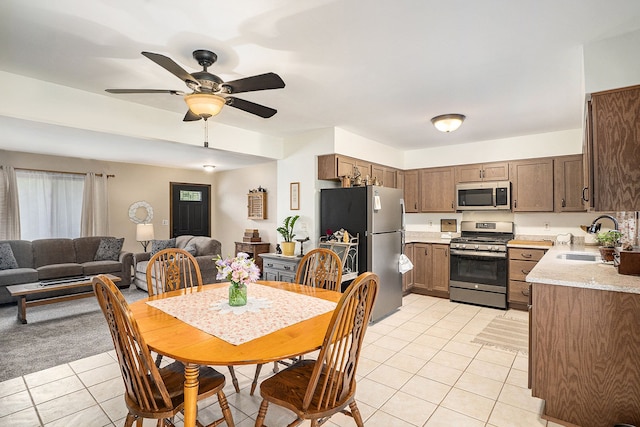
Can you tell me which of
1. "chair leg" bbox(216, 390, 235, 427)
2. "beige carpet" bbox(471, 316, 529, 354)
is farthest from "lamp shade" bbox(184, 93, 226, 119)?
"beige carpet" bbox(471, 316, 529, 354)

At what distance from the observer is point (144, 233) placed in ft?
20.3

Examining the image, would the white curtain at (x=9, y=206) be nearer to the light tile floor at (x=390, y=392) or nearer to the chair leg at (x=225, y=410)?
the light tile floor at (x=390, y=392)

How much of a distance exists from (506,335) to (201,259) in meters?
4.25

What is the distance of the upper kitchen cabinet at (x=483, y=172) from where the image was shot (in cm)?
477

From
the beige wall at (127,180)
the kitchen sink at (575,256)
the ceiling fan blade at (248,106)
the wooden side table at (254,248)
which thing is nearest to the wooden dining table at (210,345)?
the ceiling fan blade at (248,106)

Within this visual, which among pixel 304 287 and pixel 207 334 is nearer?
pixel 207 334

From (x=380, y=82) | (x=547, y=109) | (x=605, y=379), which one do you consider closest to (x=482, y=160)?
(x=547, y=109)

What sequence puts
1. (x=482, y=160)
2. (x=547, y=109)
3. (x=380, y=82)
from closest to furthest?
(x=380, y=82), (x=547, y=109), (x=482, y=160)

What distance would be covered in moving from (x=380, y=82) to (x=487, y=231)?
3.32 meters

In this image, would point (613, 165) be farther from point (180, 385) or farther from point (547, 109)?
point (180, 385)

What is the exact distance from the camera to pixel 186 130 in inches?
145

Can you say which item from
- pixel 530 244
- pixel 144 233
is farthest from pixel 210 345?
pixel 144 233

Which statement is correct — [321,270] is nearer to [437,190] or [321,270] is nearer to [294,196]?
[294,196]

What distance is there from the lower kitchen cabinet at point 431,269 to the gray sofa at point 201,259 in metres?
3.23
